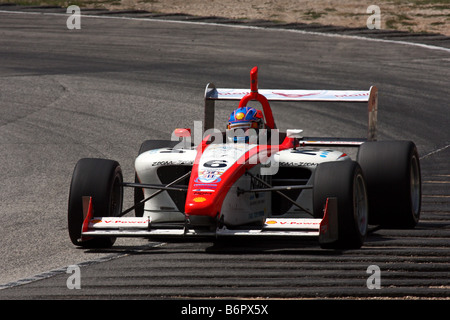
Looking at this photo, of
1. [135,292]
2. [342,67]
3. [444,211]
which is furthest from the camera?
[342,67]

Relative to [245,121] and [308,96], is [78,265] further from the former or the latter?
[308,96]

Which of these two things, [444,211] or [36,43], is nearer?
[444,211]

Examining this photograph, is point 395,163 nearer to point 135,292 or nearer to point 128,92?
point 135,292

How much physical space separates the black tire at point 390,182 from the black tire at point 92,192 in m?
2.50

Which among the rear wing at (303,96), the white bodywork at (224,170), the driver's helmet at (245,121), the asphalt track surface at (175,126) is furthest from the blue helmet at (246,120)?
the asphalt track surface at (175,126)

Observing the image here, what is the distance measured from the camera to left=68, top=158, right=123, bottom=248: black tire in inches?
352

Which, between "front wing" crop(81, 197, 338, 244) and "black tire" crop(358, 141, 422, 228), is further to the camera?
"black tire" crop(358, 141, 422, 228)

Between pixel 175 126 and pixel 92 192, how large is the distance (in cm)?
788

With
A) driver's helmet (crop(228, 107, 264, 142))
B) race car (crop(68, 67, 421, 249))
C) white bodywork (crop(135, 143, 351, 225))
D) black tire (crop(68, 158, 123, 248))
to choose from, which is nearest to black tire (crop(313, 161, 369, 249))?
race car (crop(68, 67, 421, 249))

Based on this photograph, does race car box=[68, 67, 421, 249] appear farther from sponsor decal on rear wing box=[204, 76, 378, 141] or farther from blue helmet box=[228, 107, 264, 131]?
sponsor decal on rear wing box=[204, 76, 378, 141]

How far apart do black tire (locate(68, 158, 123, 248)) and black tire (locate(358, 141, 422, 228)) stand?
250 cm
